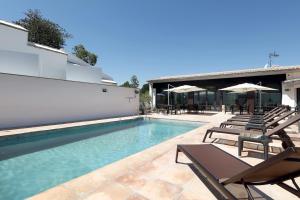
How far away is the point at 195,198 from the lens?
8.45ft

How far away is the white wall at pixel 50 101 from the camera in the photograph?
29.6 feet

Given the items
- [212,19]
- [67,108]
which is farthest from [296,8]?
[67,108]

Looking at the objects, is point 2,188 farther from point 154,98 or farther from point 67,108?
point 154,98

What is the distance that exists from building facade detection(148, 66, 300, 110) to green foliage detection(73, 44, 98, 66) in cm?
2429

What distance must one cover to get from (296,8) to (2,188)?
17655mm

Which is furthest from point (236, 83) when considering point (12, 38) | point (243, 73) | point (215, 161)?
point (12, 38)

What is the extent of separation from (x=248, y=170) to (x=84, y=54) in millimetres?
42862

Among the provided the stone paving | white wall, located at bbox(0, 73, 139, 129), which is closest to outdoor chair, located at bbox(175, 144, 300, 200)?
the stone paving

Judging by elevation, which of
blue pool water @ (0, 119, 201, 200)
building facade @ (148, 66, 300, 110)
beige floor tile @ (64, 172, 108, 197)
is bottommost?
blue pool water @ (0, 119, 201, 200)

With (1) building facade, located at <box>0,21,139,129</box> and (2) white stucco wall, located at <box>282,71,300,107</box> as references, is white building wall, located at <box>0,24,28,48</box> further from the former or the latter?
(2) white stucco wall, located at <box>282,71,300,107</box>

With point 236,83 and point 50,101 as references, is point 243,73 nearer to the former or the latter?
point 236,83

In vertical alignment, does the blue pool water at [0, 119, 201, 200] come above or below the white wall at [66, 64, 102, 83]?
below

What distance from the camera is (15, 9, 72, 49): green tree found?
27844mm

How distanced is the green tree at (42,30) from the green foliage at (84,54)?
738 cm
